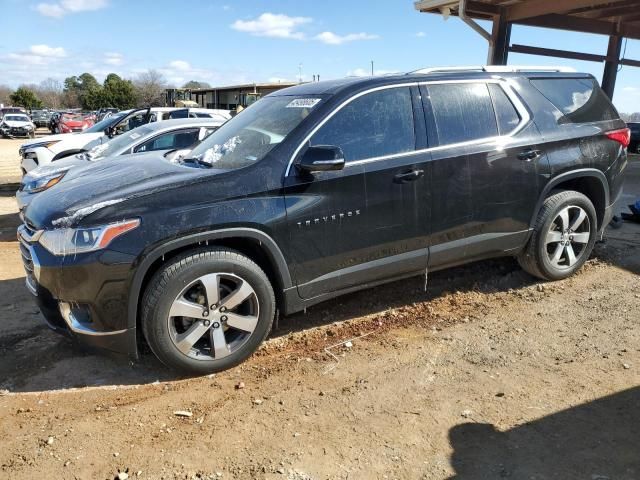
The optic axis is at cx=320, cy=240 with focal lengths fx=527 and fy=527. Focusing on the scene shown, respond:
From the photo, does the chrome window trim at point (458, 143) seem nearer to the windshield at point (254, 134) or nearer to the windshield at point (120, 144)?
the windshield at point (254, 134)

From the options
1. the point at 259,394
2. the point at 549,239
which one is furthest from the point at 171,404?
the point at 549,239

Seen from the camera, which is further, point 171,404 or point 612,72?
point 612,72

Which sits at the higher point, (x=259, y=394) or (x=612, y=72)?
(x=612, y=72)

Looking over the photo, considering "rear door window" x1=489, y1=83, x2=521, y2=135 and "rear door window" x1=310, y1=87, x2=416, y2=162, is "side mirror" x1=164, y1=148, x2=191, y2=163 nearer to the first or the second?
"rear door window" x1=310, y1=87, x2=416, y2=162

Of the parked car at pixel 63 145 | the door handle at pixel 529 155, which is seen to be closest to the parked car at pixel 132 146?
the parked car at pixel 63 145

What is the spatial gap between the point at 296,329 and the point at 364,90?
73.2 inches

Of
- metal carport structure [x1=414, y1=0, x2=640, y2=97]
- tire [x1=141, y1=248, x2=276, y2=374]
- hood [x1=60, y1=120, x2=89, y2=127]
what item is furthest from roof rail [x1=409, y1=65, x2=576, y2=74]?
hood [x1=60, y1=120, x2=89, y2=127]

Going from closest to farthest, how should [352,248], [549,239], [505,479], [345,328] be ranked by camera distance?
1. [505,479]
2. [352,248]
3. [345,328]
4. [549,239]

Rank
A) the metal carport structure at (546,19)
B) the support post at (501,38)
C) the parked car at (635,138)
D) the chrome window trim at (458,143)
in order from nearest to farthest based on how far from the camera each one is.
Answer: the chrome window trim at (458,143)
the metal carport structure at (546,19)
the support post at (501,38)
the parked car at (635,138)

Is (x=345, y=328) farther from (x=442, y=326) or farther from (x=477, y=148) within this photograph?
(x=477, y=148)

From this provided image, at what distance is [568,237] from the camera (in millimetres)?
4742

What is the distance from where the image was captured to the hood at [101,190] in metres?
3.14

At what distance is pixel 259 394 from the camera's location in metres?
3.19

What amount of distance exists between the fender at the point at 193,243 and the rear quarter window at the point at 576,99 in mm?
2776
